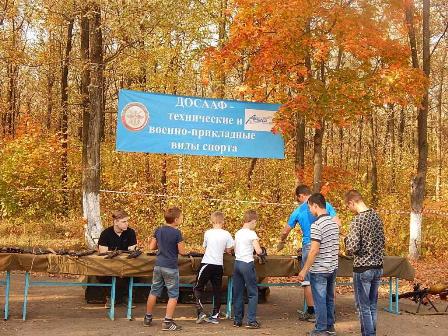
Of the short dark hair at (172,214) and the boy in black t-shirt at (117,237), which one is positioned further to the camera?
the boy in black t-shirt at (117,237)

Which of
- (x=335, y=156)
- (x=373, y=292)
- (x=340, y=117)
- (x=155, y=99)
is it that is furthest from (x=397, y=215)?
(x=335, y=156)

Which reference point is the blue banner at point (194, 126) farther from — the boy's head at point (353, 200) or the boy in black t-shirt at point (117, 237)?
the boy's head at point (353, 200)

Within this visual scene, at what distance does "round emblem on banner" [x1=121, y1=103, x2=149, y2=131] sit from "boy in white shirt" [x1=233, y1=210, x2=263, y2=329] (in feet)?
16.1

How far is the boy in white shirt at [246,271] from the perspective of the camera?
7406 mm

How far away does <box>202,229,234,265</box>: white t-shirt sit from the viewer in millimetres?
7512

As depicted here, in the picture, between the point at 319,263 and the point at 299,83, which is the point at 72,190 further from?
the point at 319,263

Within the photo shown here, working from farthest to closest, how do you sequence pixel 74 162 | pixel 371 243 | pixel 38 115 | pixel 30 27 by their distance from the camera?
pixel 38 115, pixel 30 27, pixel 74 162, pixel 371 243

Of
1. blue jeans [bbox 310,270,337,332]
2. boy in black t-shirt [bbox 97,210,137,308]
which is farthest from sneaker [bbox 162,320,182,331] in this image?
blue jeans [bbox 310,270,337,332]

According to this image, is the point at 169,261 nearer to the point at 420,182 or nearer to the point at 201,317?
the point at 201,317

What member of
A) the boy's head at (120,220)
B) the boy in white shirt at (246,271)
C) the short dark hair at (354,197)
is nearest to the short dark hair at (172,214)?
the boy in white shirt at (246,271)

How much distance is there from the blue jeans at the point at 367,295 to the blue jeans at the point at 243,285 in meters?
1.44

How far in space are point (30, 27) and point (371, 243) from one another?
100ft

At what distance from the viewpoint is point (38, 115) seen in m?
35.0

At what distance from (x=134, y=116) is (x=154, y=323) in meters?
5.28
